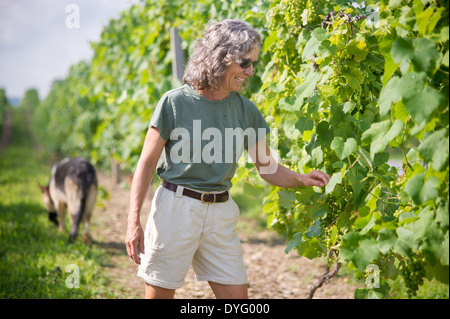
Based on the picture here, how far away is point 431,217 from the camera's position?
1.49 metres

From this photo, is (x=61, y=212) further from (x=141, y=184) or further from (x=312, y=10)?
(x=312, y=10)

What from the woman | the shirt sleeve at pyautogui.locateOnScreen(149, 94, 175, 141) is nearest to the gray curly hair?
the woman

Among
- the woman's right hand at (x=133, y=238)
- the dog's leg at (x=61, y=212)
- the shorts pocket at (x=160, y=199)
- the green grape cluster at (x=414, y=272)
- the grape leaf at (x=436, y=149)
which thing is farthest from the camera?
the dog's leg at (x=61, y=212)

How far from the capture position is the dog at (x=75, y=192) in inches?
220

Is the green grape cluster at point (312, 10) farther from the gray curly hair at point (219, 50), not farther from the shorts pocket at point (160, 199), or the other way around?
the shorts pocket at point (160, 199)

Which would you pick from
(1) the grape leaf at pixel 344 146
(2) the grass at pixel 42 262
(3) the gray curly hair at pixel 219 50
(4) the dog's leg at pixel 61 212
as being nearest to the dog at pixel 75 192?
(4) the dog's leg at pixel 61 212

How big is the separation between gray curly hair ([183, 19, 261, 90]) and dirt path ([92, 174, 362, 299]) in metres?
1.59

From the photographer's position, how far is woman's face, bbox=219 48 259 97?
6.95 feet

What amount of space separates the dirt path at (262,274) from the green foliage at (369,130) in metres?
0.92

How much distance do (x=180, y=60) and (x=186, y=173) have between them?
280 centimetres

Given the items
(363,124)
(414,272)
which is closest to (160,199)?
(363,124)

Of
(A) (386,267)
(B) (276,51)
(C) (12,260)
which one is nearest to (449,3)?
(A) (386,267)

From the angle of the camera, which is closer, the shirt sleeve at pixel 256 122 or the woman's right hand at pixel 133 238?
the woman's right hand at pixel 133 238

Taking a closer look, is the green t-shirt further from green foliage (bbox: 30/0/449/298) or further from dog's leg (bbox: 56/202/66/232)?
dog's leg (bbox: 56/202/66/232)
